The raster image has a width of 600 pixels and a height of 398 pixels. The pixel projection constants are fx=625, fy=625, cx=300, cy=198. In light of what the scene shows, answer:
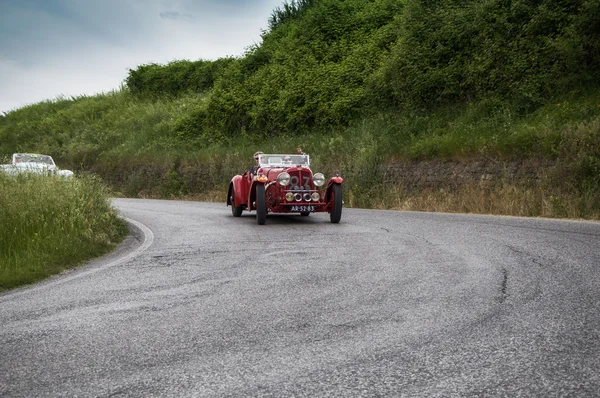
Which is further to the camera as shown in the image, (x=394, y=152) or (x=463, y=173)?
(x=394, y=152)

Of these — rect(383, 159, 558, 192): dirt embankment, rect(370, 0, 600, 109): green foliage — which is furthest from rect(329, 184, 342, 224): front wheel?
rect(370, 0, 600, 109): green foliage

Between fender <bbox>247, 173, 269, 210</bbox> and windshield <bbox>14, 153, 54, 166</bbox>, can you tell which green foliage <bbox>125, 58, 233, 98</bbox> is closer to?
windshield <bbox>14, 153, 54, 166</bbox>

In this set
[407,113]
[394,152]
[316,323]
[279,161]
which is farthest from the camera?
[407,113]

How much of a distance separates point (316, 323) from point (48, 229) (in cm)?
608

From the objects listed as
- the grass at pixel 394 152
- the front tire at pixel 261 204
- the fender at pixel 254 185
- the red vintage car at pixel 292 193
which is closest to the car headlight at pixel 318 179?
the red vintage car at pixel 292 193

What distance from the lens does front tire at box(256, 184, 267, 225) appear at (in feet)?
44.8

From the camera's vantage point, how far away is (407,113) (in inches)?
913

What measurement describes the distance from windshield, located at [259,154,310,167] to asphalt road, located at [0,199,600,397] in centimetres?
627

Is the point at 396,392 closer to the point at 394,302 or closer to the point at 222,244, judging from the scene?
the point at 394,302

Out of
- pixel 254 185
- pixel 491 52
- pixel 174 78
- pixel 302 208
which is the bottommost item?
pixel 302 208

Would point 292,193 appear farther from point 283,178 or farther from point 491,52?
point 491,52

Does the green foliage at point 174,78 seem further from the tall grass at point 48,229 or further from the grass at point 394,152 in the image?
the tall grass at point 48,229

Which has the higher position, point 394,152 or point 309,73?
point 309,73

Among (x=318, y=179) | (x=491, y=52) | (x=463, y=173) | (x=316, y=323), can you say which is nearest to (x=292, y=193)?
(x=318, y=179)
